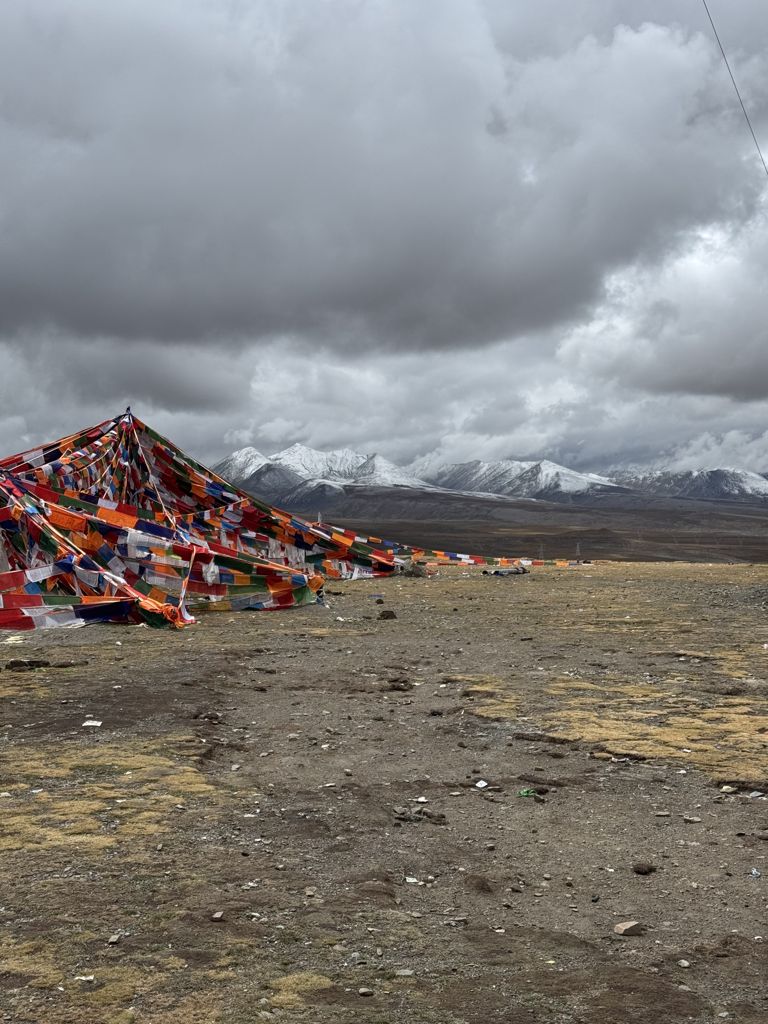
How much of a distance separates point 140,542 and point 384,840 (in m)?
14.1

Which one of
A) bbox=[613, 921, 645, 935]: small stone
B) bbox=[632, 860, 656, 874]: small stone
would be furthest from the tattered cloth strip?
bbox=[613, 921, 645, 935]: small stone

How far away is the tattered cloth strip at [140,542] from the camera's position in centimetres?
1611

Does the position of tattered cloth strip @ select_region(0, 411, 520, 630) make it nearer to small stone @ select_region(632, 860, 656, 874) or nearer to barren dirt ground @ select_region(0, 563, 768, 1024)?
barren dirt ground @ select_region(0, 563, 768, 1024)

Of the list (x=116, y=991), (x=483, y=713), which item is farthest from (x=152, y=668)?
(x=116, y=991)

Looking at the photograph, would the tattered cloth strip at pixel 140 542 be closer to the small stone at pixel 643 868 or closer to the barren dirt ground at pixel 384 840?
the barren dirt ground at pixel 384 840

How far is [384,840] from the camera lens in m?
5.84

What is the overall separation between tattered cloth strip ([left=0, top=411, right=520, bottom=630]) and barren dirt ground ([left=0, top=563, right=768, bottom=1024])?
13.8 ft

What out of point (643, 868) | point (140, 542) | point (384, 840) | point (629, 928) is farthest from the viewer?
point (140, 542)

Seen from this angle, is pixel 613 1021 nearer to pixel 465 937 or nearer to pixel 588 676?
pixel 465 937

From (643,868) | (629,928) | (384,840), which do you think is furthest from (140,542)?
(629,928)

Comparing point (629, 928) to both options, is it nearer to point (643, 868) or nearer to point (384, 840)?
point (643, 868)

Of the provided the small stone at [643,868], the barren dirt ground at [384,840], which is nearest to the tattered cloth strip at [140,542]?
the barren dirt ground at [384,840]

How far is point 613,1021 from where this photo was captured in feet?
12.2

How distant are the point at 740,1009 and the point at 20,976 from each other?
3528 millimetres
